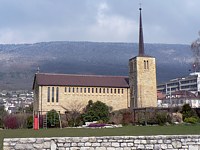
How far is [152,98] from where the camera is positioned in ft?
239

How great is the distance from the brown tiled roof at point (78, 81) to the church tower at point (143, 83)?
2.93 metres

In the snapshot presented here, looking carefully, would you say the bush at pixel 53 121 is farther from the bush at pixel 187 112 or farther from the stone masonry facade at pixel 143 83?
the stone masonry facade at pixel 143 83

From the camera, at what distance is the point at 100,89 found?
2872 inches

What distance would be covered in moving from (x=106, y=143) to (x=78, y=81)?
6087 cm

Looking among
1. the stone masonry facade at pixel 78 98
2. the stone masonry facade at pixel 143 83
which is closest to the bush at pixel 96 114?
the stone masonry facade at pixel 78 98

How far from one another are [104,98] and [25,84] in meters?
72.5

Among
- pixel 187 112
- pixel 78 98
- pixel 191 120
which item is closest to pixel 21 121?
pixel 187 112

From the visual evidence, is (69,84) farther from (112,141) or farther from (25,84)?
(25,84)

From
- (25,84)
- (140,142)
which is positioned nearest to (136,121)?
(140,142)

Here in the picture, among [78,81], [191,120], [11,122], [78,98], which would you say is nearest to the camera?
[191,120]

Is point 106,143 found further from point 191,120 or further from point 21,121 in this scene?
point 21,121

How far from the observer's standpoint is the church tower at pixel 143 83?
2835 inches

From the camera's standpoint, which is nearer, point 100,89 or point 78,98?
point 78,98

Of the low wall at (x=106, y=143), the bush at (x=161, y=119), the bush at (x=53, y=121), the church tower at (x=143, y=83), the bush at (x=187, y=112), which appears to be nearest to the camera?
the low wall at (x=106, y=143)
